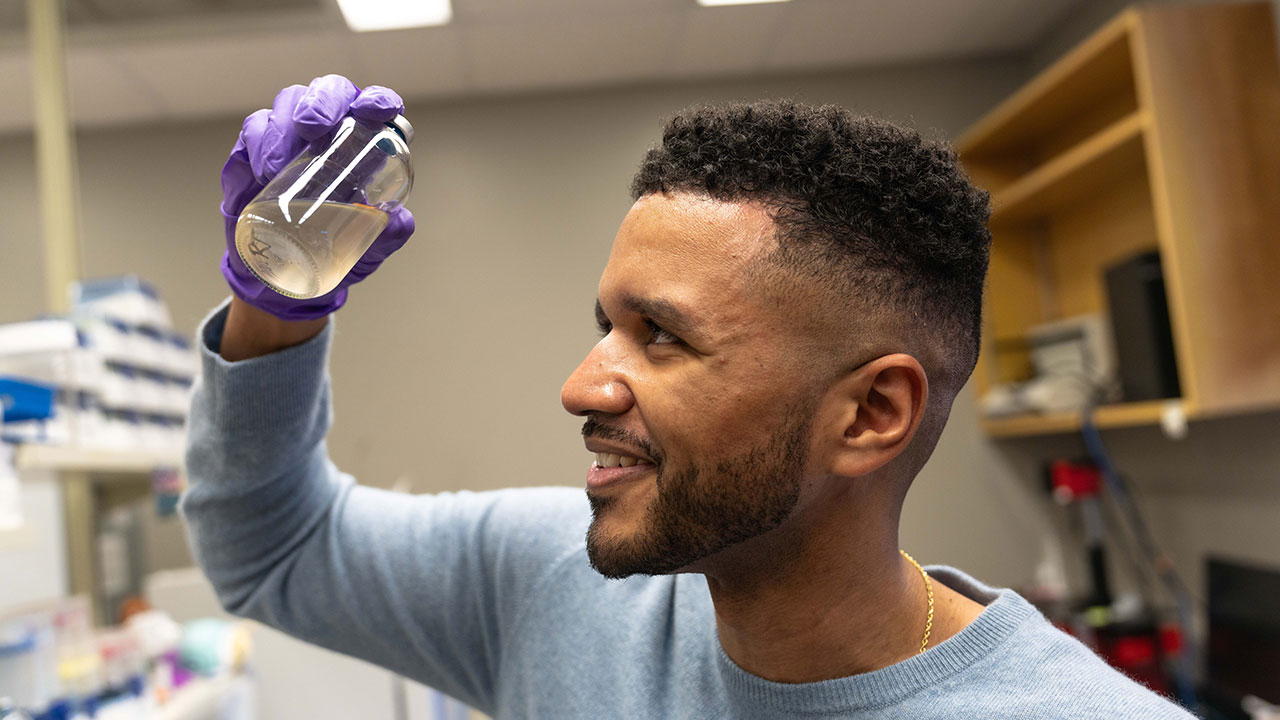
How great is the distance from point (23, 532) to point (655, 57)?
101 inches

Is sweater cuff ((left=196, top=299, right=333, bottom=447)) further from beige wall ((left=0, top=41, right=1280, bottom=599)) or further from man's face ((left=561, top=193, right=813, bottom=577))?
beige wall ((left=0, top=41, right=1280, bottom=599))

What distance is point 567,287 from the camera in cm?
342

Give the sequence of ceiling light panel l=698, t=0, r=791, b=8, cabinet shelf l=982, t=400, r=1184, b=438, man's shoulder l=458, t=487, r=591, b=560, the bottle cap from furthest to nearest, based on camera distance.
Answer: ceiling light panel l=698, t=0, r=791, b=8
cabinet shelf l=982, t=400, r=1184, b=438
man's shoulder l=458, t=487, r=591, b=560
the bottle cap

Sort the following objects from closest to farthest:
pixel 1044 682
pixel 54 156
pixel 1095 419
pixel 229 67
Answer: pixel 1044 682 → pixel 54 156 → pixel 1095 419 → pixel 229 67

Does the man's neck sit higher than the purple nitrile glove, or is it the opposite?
the purple nitrile glove

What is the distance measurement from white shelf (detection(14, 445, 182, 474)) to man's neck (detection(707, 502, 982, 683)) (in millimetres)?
1185

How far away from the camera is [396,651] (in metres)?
1.00

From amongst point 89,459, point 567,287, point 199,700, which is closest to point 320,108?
point 89,459

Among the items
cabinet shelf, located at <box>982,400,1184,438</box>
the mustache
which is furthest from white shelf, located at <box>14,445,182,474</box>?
cabinet shelf, located at <box>982,400,1184,438</box>

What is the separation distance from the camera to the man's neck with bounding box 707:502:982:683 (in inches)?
31.2

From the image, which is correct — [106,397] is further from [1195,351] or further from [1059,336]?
[1059,336]

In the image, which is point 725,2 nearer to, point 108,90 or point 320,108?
point 108,90

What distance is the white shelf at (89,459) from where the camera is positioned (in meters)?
1.45

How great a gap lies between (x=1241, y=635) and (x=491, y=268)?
8.18 ft
